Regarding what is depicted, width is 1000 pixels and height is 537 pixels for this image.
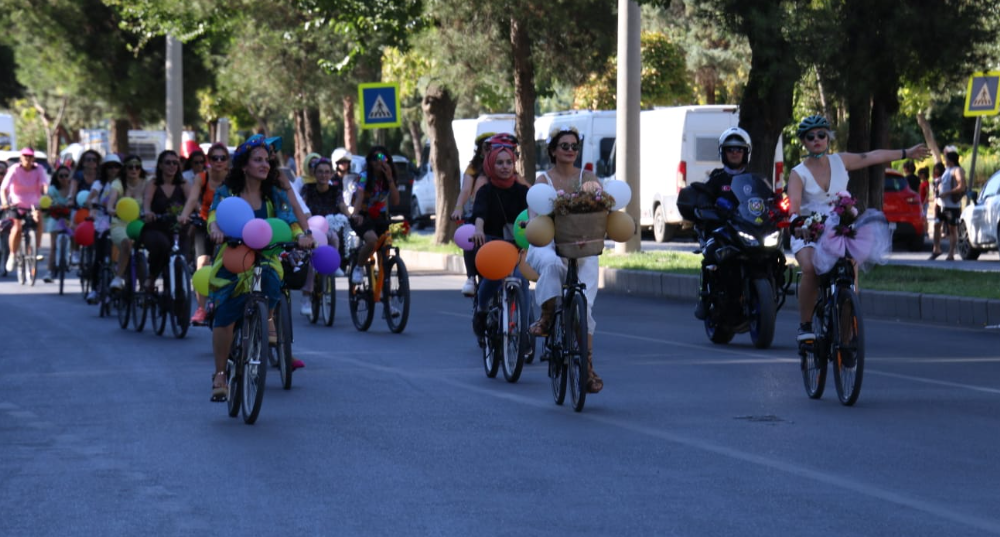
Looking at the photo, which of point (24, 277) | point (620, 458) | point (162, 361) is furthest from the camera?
point (24, 277)

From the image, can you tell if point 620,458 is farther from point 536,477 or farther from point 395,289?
point 395,289

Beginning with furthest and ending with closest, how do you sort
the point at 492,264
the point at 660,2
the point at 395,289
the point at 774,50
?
the point at 660,2 < the point at 774,50 < the point at 395,289 < the point at 492,264

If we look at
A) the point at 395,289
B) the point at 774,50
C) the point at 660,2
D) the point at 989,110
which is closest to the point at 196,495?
the point at 395,289

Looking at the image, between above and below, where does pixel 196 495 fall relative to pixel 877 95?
below

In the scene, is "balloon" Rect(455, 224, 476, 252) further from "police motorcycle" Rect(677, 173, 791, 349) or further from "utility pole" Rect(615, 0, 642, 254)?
"utility pole" Rect(615, 0, 642, 254)

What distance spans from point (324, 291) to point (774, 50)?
21.9 feet

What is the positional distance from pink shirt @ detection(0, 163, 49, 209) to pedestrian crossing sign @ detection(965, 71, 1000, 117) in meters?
13.1

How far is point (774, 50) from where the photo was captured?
20.9 m

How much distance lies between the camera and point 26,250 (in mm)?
24578

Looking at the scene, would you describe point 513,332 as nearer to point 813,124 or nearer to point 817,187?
point 817,187

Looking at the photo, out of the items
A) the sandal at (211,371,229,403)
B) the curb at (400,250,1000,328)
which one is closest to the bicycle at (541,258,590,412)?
the sandal at (211,371,229,403)

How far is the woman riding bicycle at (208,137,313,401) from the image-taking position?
33.6 feet

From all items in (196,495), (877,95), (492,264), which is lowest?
(196,495)

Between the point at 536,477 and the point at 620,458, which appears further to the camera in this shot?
the point at 620,458
